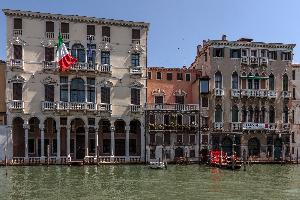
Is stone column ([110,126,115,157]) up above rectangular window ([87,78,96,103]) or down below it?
below

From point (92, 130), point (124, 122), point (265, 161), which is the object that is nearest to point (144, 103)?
point (124, 122)

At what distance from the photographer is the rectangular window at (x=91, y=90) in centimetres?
4609

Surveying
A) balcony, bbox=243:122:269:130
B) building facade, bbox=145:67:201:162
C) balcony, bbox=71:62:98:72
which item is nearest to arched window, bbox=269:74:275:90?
balcony, bbox=243:122:269:130

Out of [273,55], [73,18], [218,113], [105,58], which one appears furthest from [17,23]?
[273,55]

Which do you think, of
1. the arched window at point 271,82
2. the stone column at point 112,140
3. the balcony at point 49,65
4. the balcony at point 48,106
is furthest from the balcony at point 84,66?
the arched window at point 271,82

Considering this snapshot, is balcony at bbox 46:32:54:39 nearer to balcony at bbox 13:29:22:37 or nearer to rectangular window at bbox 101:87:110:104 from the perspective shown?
balcony at bbox 13:29:22:37

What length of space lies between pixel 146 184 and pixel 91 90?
1857 cm

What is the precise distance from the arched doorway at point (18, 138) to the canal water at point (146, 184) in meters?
5.03

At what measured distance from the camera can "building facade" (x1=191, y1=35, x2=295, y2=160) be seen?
49.7 meters

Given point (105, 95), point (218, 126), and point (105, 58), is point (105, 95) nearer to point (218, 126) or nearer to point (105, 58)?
point (105, 58)

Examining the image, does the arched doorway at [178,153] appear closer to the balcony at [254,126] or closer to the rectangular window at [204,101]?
the rectangular window at [204,101]

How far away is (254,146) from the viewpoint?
50906mm

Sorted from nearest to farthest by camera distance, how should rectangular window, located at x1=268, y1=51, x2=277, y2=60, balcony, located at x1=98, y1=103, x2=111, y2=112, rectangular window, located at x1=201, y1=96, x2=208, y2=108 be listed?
balcony, located at x1=98, y1=103, x2=111, y2=112
rectangular window, located at x1=201, y1=96, x2=208, y2=108
rectangular window, located at x1=268, y1=51, x2=277, y2=60

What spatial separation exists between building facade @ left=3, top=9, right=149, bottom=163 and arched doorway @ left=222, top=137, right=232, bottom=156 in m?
8.91
